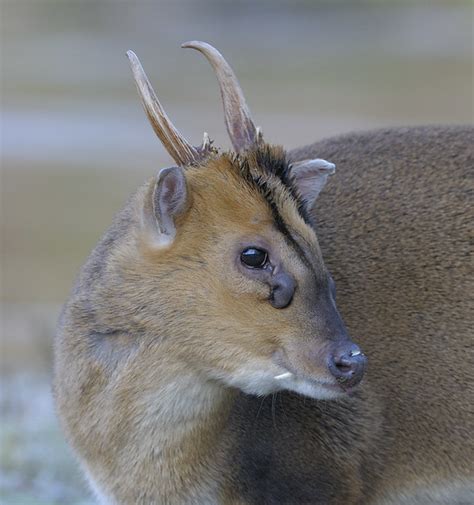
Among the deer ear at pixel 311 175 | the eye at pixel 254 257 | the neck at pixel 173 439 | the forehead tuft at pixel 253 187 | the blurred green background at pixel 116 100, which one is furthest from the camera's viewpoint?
the blurred green background at pixel 116 100

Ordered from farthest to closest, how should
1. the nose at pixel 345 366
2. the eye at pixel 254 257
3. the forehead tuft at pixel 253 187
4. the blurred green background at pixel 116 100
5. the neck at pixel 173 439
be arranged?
the blurred green background at pixel 116 100
the neck at pixel 173 439
the forehead tuft at pixel 253 187
the eye at pixel 254 257
the nose at pixel 345 366

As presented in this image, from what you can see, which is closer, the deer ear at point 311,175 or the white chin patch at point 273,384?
the white chin patch at point 273,384

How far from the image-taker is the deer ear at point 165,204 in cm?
688

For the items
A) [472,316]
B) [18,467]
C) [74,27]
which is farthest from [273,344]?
[74,27]

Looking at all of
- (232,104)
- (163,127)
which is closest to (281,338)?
(163,127)

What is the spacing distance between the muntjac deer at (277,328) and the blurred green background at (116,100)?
309 cm

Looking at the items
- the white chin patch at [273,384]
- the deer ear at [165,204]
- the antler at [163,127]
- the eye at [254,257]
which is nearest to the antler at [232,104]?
the antler at [163,127]

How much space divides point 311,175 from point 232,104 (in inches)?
22.8

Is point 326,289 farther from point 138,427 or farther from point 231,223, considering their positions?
point 138,427

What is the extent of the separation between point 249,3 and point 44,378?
4845 centimetres

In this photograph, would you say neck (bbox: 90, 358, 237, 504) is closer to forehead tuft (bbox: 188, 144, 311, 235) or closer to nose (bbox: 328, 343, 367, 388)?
nose (bbox: 328, 343, 367, 388)

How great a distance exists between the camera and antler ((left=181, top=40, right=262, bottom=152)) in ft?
24.1

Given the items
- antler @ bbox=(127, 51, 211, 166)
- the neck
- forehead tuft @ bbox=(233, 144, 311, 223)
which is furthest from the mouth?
antler @ bbox=(127, 51, 211, 166)

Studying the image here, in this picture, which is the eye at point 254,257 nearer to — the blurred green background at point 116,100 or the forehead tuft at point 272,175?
the forehead tuft at point 272,175
